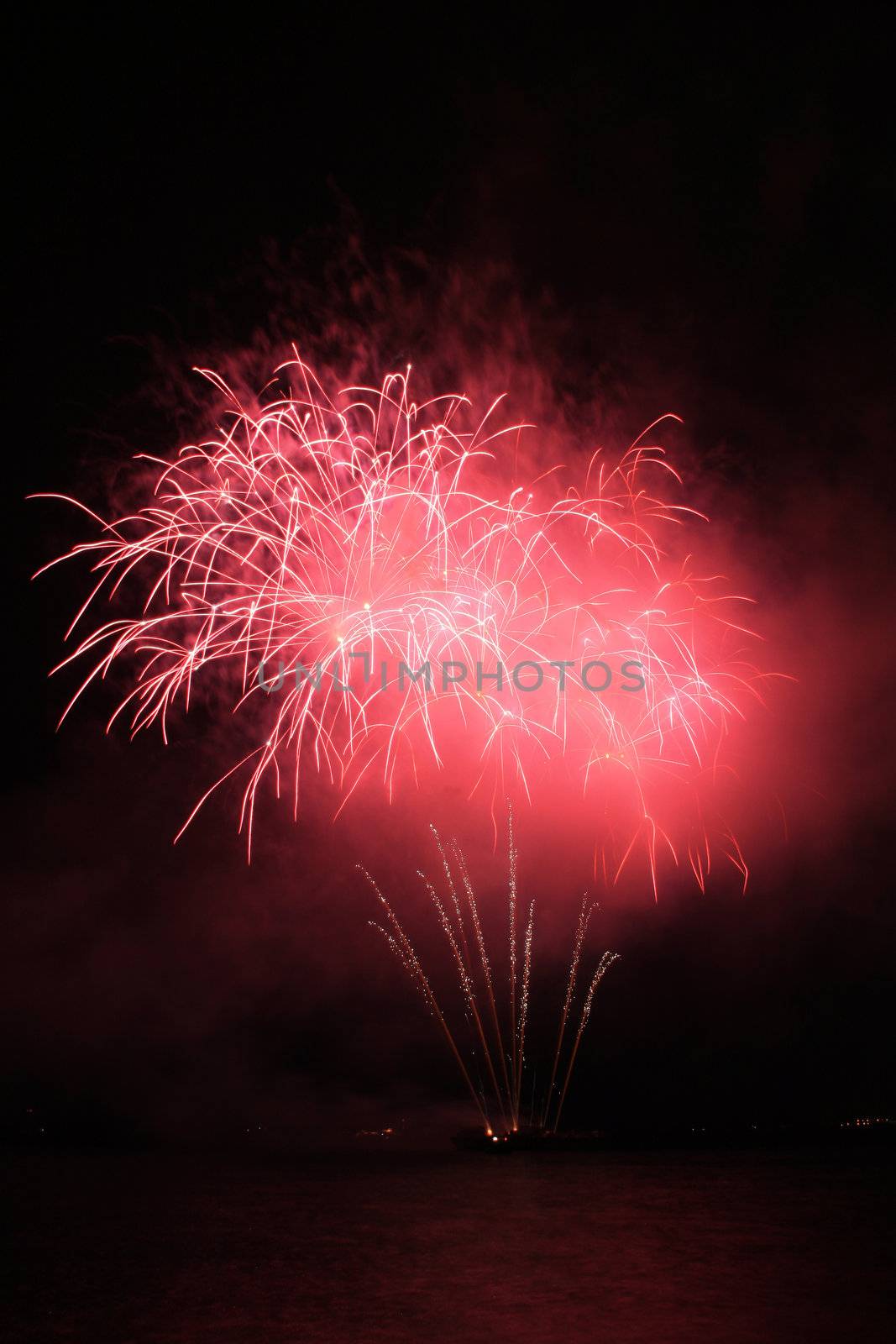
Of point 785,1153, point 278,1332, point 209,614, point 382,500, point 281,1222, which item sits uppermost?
point 382,500

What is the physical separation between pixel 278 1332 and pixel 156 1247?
7235 millimetres

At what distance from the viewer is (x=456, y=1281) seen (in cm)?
1202

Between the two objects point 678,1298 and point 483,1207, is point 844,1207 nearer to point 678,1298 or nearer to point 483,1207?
point 483,1207

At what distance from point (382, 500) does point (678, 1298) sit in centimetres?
957

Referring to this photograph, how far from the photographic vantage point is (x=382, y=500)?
14.4 m

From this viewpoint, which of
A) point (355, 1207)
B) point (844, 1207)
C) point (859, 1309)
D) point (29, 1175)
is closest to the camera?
point (859, 1309)

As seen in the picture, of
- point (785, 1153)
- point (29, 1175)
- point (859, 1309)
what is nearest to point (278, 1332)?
point (859, 1309)

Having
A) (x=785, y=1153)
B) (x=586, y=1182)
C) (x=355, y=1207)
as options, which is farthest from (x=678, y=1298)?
(x=785, y=1153)

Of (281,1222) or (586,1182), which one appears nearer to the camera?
(281,1222)

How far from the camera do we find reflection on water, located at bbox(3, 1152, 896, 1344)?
987cm

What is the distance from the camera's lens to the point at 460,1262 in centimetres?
1354

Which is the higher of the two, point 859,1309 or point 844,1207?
point 844,1207

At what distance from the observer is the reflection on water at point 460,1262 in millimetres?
9867

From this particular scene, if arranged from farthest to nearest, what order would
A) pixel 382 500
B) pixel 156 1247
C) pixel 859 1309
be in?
pixel 156 1247 < pixel 382 500 < pixel 859 1309
